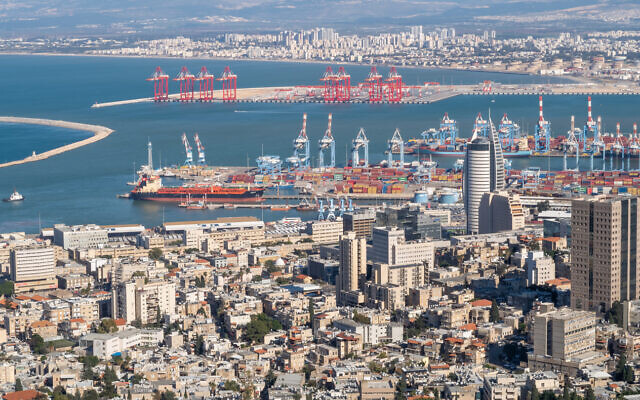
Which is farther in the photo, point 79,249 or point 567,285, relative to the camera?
point 79,249

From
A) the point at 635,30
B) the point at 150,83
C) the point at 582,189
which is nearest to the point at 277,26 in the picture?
the point at 635,30

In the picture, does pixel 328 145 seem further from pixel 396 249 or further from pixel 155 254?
pixel 396 249

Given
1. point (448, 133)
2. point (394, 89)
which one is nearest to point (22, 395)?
point (448, 133)

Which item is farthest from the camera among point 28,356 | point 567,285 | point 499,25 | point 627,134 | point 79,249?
point 499,25

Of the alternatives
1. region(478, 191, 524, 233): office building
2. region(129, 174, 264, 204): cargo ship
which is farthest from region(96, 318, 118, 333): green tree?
region(129, 174, 264, 204): cargo ship

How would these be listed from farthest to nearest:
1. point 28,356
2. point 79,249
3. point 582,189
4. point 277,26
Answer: point 277,26 → point 582,189 → point 79,249 → point 28,356

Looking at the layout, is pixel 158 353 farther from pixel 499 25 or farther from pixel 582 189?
pixel 499 25

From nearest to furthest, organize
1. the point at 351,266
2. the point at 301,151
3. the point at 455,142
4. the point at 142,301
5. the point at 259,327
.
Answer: the point at 259,327, the point at 142,301, the point at 351,266, the point at 301,151, the point at 455,142
